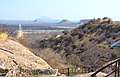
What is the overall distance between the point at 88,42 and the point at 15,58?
30.0 metres

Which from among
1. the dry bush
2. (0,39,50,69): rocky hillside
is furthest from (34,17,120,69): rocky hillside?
(0,39,50,69): rocky hillside

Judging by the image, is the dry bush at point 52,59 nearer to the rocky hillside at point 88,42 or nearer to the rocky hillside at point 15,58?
the rocky hillside at point 15,58

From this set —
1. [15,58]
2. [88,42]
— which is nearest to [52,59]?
[15,58]

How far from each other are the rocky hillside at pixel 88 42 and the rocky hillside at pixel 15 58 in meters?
13.9

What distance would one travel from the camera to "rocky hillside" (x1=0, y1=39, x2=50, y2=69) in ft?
60.8

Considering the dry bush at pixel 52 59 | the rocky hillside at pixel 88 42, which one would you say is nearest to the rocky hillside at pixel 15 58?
the dry bush at pixel 52 59

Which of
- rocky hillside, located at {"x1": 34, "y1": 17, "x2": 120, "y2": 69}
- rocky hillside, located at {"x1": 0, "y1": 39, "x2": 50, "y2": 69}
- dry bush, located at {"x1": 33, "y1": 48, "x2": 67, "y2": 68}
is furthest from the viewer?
rocky hillside, located at {"x1": 34, "y1": 17, "x2": 120, "y2": 69}

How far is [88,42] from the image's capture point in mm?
48625

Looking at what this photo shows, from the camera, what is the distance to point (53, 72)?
17.5 m

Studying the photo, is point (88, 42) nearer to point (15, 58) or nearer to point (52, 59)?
point (52, 59)

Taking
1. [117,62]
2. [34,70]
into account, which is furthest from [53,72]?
[117,62]

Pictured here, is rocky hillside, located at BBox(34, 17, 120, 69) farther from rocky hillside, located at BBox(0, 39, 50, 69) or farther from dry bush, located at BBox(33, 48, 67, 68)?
rocky hillside, located at BBox(0, 39, 50, 69)

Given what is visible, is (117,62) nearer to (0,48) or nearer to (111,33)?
(0,48)

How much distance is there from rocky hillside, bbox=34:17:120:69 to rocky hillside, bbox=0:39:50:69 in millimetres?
13868
